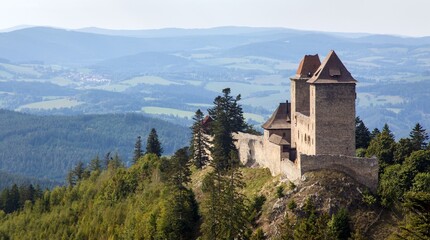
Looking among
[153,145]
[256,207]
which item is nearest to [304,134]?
[256,207]

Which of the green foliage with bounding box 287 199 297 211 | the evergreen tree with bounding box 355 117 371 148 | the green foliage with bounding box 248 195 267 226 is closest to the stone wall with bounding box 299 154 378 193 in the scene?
the green foliage with bounding box 287 199 297 211

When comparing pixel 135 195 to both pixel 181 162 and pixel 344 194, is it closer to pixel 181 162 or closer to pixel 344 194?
pixel 181 162

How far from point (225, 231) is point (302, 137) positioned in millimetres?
12403

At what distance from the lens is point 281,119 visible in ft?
246

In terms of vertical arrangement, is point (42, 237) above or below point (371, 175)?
below

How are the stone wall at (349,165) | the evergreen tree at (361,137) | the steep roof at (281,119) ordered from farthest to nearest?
the evergreen tree at (361,137) < the steep roof at (281,119) < the stone wall at (349,165)

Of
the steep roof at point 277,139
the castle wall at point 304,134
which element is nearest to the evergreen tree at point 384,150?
the castle wall at point 304,134

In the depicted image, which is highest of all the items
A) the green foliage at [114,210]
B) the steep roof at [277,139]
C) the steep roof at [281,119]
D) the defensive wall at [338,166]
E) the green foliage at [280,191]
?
the steep roof at [281,119]

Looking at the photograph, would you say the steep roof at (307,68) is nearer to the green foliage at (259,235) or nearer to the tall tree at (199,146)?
the tall tree at (199,146)

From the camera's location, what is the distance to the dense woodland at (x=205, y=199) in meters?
60.3

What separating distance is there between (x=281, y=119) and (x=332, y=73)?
10.7 metres

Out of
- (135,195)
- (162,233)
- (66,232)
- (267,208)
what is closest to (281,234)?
(267,208)

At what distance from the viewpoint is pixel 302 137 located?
6925 centimetres

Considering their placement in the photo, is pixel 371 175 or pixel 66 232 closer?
pixel 371 175
